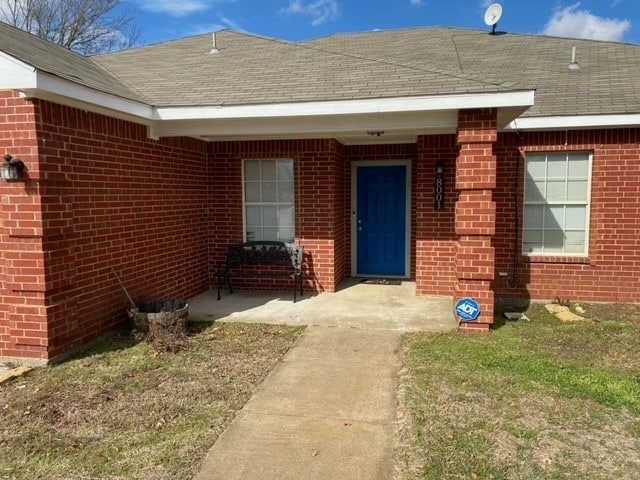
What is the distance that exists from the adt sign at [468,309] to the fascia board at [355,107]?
2.31m

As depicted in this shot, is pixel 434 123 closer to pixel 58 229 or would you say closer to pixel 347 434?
pixel 347 434

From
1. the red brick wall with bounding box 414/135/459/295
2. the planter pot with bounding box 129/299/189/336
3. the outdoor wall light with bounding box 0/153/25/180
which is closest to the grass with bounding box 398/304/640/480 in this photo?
the red brick wall with bounding box 414/135/459/295

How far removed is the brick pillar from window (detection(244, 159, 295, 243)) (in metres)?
3.33

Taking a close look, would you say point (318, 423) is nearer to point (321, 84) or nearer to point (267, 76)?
point (321, 84)

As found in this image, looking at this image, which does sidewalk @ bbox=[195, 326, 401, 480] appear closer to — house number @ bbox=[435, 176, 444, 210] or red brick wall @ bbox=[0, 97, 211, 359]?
red brick wall @ bbox=[0, 97, 211, 359]

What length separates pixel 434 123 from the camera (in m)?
5.70

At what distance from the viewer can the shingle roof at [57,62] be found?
4559mm

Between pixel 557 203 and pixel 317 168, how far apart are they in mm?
3905

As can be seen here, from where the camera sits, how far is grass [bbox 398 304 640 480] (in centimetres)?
299

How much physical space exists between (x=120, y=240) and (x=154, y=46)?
5325 mm

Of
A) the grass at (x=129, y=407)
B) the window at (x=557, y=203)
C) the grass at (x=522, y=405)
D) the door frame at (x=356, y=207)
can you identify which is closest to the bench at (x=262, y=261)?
the door frame at (x=356, y=207)

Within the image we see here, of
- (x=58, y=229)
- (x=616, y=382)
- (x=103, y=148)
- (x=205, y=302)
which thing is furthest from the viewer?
(x=205, y=302)

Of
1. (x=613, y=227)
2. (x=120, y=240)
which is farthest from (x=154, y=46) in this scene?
(x=613, y=227)

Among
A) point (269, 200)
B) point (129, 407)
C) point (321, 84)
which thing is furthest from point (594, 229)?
point (129, 407)
